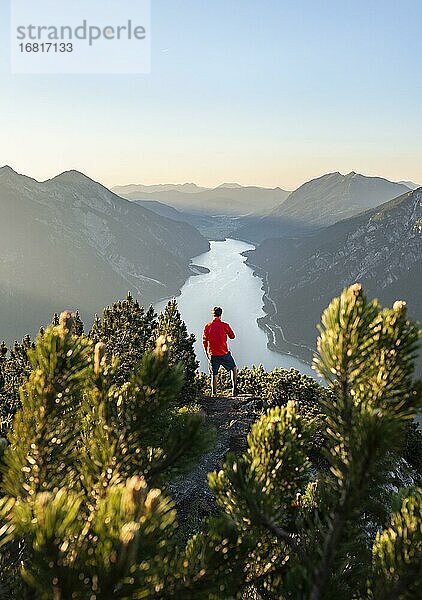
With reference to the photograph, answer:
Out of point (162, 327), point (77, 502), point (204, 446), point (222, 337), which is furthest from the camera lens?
point (162, 327)

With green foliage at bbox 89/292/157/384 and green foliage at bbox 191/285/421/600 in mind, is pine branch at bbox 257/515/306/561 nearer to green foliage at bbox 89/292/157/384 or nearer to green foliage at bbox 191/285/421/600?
green foliage at bbox 191/285/421/600

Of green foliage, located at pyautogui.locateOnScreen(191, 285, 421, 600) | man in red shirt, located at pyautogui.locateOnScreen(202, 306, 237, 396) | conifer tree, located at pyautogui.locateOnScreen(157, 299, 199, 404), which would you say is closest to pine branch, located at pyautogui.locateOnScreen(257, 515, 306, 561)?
green foliage, located at pyautogui.locateOnScreen(191, 285, 421, 600)

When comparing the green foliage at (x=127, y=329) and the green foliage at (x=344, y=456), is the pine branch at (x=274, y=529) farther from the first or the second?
the green foliage at (x=127, y=329)

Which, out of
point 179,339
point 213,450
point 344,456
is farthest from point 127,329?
point 344,456

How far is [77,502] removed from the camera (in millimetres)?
2223

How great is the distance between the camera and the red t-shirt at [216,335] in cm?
1609

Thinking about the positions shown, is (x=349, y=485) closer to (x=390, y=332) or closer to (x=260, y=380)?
(x=390, y=332)

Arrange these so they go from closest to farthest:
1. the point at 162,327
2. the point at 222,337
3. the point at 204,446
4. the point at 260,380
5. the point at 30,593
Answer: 1. the point at 30,593
2. the point at 204,446
3. the point at 222,337
4. the point at 260,380
5. the point at 162,327

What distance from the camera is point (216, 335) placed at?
53.3 feet

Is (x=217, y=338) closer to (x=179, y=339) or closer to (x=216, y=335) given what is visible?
(x=216, y=335)

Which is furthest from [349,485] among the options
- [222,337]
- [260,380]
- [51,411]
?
[260,380]

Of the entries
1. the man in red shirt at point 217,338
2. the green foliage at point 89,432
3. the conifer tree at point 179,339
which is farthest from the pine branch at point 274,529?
the conifer tree at point 179,339

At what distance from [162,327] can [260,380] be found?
10.2 m

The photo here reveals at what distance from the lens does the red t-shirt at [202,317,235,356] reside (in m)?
16.1
